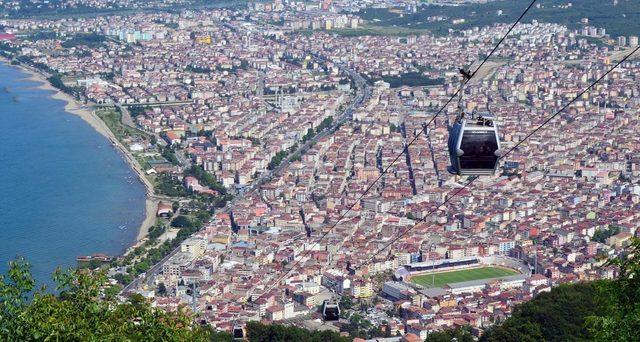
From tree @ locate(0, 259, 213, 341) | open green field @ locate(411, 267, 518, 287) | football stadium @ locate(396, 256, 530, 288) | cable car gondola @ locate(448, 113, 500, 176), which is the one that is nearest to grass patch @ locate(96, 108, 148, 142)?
football stadium @ locate(396, 256, 530, 288)

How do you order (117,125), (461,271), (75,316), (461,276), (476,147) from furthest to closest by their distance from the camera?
(117,125), (461,271), (461,276), (476,147), (75,316)

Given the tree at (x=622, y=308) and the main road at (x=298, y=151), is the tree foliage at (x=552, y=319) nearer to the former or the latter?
the tree at (x=622, y=308)

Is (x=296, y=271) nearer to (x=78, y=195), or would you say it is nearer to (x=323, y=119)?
(x=78, y=195)

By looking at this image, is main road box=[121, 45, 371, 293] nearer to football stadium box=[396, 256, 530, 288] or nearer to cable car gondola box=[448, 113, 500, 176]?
football stadium box=[396, 256, 530, 288]

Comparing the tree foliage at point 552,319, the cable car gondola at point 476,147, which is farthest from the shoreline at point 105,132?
the cable car gondola at point 476,147

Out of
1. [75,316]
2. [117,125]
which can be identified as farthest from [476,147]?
[117,125]

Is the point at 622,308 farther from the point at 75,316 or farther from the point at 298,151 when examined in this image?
the point at 298,151

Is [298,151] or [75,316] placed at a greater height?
[75,316]
